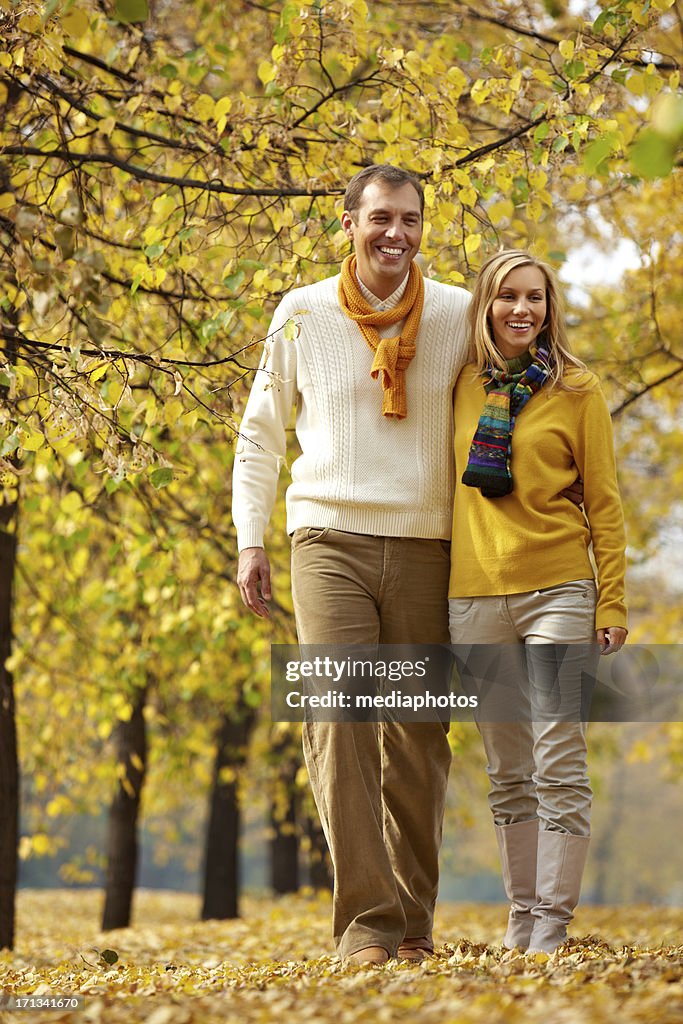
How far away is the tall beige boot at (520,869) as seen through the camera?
3.32m

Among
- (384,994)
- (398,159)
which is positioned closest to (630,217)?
(398,159)

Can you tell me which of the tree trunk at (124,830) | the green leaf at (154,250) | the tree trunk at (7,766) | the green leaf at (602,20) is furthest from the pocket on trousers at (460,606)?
the tree trunk at (124,830)

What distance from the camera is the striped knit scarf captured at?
328cm

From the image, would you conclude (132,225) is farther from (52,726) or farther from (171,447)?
(52,726)

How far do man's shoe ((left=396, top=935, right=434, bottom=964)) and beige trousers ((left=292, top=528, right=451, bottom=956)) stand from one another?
22 millimetres

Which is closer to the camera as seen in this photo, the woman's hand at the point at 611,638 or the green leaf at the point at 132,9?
the green leaf at the point at 132,9

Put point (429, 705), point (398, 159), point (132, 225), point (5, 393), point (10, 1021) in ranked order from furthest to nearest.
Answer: point (132, 225) → point (398, 159) → point (5, 393) → point (429, 705) → point (10, 1021)

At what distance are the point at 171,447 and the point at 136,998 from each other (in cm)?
311

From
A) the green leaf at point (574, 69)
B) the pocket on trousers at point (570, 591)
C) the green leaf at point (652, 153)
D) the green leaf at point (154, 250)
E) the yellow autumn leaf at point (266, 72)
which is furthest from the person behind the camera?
the yellow autumn leaf at point (266, 72)

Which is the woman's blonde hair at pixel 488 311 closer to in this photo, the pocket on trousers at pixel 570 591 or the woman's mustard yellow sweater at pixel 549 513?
the woman's mustard yellow sweater at pixel 549 513

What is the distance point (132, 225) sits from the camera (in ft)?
15.4

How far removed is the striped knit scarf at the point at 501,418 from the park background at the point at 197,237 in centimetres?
66

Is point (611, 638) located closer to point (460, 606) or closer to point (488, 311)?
point (460, 606)

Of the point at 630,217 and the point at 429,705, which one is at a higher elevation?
the point at 630,217
